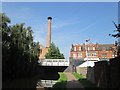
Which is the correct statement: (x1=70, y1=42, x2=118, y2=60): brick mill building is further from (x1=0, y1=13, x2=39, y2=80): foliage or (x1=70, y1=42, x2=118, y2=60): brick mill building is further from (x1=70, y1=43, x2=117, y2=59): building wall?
(x1=0, y1=13, x2=39, y2=80): foliage

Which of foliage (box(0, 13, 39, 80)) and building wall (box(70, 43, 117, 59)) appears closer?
foliage (box(0, 13, 39, 80))

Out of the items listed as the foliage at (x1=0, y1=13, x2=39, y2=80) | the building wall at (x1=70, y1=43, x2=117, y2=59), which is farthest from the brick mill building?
the foliage at (x1=0, y1=13, x2=39, y2=80)

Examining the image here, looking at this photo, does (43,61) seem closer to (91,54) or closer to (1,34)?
(91,54)

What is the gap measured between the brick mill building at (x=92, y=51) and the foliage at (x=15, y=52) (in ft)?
122

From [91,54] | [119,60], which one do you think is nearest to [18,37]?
[119,60]

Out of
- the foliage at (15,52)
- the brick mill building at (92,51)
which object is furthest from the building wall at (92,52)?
the foliage at (15,52)

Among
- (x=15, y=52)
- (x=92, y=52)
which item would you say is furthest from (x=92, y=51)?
(x=15, y=52)

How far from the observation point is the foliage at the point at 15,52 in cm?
2869

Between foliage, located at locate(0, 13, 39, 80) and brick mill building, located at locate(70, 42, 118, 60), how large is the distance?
122 ft

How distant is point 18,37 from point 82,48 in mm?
46196

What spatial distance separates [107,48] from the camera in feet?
250

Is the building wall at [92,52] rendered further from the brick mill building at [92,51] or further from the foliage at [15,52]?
the foliage at [15,52]

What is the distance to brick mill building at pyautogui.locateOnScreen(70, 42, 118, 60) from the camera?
7484 centimetres

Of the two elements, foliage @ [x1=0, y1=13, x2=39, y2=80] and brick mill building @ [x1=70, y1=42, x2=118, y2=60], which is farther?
brick mill building @ [x1=70, y1=42, x2=118, y2=60]
